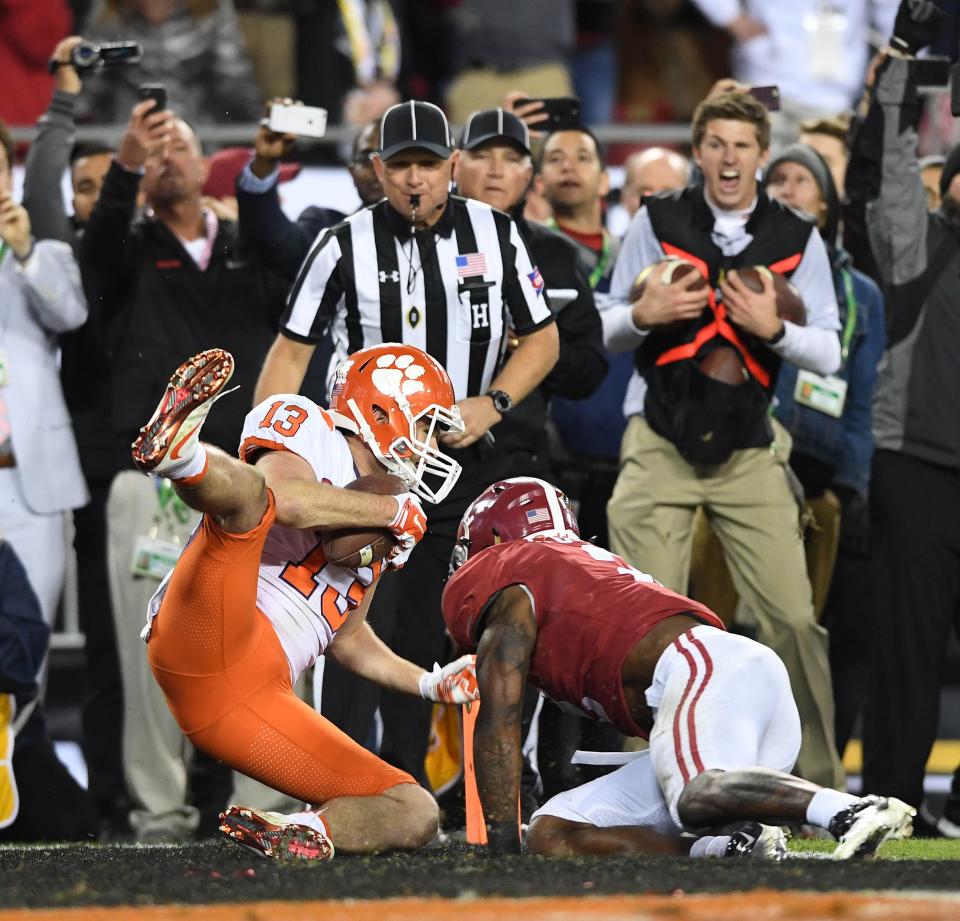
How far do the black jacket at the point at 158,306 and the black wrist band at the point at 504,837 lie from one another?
2.43 m

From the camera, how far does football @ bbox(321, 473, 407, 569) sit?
14.3 ft

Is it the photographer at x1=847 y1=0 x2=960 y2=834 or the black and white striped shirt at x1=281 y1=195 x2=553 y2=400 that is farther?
the photographer at x1=847 y1=0 x2=960 y2=834

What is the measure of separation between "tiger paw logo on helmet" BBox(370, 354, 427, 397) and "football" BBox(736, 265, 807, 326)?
5.06 ft

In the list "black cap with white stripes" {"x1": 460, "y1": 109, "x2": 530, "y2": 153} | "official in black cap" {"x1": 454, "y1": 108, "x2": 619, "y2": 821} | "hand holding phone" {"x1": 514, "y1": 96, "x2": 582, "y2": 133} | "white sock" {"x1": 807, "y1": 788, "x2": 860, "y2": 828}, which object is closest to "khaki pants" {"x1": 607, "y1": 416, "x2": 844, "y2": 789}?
"official in black cap" {"x1": 454, "y1": 108, "x2": 619, "y2": 821}

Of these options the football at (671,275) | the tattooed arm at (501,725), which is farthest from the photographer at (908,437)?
the tattooed arm at (501,725)

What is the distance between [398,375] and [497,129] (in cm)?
188

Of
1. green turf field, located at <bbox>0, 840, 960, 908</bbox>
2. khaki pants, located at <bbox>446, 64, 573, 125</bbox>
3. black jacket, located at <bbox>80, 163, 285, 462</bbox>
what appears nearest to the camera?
green turf field, located at <bbox>0, 840, 960, 908</bbox>

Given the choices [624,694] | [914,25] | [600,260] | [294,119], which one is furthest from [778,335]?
[624,694]

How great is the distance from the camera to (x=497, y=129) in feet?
20.5

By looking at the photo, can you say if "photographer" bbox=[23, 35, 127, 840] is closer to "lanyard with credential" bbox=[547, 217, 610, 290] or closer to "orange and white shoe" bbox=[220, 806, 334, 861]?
"lanyard with credential" bbox=[547, 217, 610, 290]

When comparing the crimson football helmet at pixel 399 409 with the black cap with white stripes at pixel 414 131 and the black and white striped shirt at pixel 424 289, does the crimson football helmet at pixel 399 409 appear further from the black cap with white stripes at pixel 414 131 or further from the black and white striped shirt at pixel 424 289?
the black cap with white stripes at pixel 414 131

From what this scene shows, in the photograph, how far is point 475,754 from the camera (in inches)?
164

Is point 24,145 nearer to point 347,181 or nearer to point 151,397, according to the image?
point 347,181

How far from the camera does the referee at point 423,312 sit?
555 cm
